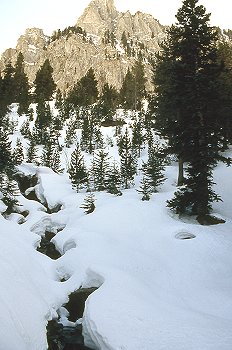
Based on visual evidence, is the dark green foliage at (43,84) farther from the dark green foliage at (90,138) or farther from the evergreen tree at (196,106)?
the evergreen tree at (196,106)

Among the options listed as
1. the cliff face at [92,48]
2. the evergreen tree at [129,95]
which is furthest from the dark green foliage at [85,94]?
the cliff face at [92,48]

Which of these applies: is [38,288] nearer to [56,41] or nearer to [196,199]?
[196,199]

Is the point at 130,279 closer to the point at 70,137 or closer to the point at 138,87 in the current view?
the point at 70,137

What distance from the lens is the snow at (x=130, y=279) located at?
9.69m

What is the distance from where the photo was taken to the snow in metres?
9.69

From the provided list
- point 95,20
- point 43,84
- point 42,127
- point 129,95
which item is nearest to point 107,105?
point 129,95

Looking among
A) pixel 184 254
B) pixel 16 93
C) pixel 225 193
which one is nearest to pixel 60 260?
pixel 184 254

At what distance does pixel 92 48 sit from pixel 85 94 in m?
89.7

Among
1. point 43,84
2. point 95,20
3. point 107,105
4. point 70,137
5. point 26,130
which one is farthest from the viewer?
point 95,20

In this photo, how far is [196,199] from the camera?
19.9 metres

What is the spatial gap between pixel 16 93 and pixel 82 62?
76.5 m

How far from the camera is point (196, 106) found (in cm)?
1958

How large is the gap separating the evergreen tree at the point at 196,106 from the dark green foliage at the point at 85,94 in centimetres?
4839

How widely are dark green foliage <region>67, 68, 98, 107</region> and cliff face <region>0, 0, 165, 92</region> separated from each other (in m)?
50.6
